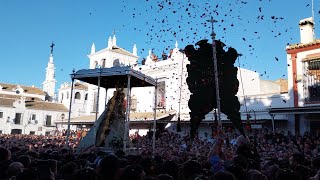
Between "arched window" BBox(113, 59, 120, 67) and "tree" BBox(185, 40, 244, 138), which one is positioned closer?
"tree" BBox(185, 40, 244, 138)

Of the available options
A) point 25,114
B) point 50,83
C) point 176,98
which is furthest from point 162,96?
point 50,83

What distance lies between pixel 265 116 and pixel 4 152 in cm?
1867

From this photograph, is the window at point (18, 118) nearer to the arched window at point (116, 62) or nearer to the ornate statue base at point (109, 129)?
the arched window at point (116, 62)

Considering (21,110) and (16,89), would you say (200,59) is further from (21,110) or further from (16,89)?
(16,89)

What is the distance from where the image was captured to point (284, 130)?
19.8 metres

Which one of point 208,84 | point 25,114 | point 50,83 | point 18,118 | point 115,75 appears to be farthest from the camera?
point 50,83

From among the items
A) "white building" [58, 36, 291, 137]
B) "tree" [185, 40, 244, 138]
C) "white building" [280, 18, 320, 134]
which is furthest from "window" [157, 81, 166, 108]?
"tree" [185, 40, 244, 138]

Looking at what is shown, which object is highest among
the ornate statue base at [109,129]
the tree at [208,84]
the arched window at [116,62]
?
the arched window at [116,62]

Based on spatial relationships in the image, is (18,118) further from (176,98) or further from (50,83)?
(176,98)

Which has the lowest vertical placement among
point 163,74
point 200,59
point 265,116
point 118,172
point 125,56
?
point 118,172

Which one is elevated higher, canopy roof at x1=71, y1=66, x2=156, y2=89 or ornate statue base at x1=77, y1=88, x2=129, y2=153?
canopy roof at x1=71, y1=66, x2=156, y2=89

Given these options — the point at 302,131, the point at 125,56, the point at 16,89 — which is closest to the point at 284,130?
the point at 302,131

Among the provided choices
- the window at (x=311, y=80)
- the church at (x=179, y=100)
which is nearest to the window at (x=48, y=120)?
the church at (x=179, y=100)

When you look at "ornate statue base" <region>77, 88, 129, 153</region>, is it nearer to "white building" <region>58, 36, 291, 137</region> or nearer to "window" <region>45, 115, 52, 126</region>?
"white building" <region>58, 36, 291, 137</region>
